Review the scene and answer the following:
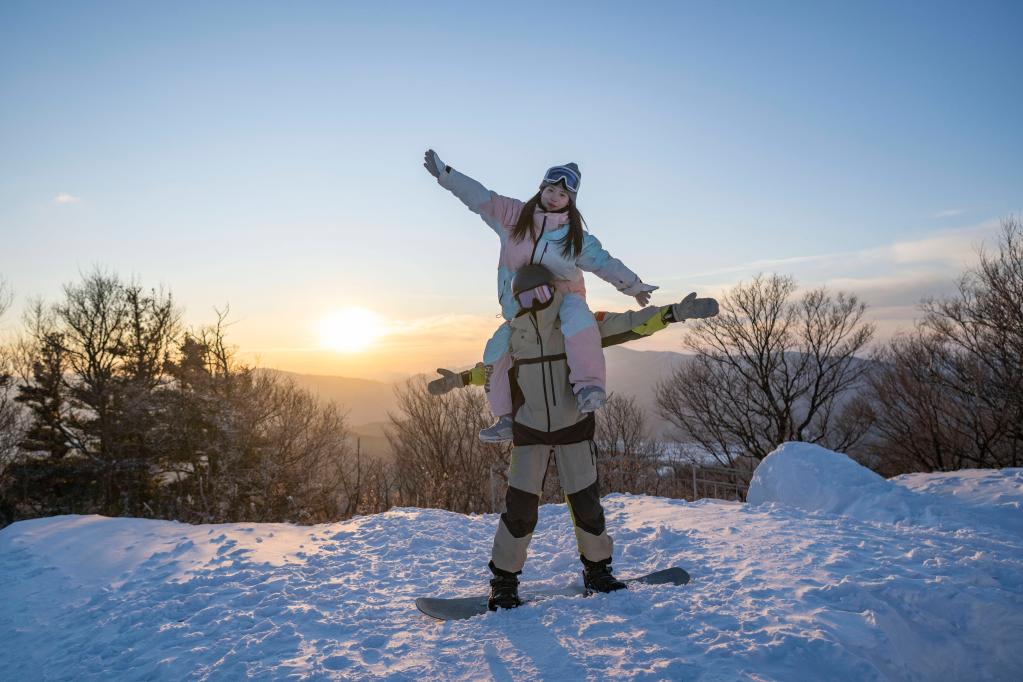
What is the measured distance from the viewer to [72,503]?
25641mm

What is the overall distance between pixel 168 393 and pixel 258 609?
28092mm

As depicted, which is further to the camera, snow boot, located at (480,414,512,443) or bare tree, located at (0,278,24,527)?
bare tree, located at (0,278,24,527)

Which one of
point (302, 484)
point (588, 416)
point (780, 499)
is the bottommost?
point (302, 484)

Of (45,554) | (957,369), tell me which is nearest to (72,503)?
(45,554)

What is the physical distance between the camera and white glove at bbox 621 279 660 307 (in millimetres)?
3562

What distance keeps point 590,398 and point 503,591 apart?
3.88 ft

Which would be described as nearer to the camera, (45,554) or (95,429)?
(45,554)

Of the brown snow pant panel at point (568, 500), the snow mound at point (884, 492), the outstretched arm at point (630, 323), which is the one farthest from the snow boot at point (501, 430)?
the snow mound at point (884, 492)

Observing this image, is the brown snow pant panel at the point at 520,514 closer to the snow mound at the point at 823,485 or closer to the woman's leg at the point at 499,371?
the woman's leg at the point at 499,371

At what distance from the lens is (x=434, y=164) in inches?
145

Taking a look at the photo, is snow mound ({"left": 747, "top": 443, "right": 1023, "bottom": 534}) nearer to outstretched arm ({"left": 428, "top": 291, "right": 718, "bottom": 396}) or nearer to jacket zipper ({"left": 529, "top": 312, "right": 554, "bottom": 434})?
outstretched arm ({"left": 428, "top": 291, "right": 718, "bottom": 396})

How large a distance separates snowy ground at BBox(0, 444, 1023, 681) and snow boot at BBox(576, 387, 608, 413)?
0.99 m

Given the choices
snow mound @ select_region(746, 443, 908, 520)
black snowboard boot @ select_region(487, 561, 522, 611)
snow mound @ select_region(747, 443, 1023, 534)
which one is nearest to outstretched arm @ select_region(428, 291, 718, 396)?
black snowboard boot @ select_region(487, 561, 522, 611)

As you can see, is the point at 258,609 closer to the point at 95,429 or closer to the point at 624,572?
the point at 624,572
